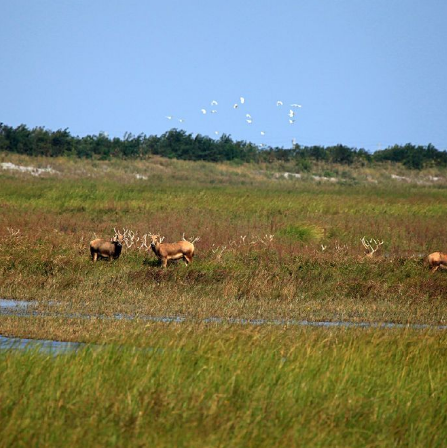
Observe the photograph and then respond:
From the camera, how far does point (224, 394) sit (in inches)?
394

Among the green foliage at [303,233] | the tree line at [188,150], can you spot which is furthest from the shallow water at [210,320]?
the tree line at [188,150]

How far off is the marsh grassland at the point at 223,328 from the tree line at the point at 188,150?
29028 millimetres

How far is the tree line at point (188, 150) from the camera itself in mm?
75375

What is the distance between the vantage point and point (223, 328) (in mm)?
15211

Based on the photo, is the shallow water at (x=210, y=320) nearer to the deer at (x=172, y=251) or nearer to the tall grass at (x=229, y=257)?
the tall grass at (x=229, y=257)

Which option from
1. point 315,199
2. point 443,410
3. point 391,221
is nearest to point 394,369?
point 443,410

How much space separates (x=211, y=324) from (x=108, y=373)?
5.88 metres

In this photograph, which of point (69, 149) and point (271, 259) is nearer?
point (271, 259)

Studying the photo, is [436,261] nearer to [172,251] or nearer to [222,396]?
[172,251]

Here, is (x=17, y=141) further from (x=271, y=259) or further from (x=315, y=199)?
(x=271, y=259)

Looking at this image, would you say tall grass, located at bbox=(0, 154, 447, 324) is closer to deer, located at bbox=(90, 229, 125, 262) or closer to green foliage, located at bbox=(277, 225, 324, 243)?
green foliage, located at bbox=(277, 225, 324, 243)

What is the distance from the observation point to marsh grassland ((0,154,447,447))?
9.34 meters

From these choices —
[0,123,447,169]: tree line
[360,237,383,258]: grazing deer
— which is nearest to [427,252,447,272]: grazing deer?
[360,237,383,258]: grazing deer

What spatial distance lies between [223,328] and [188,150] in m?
75.1
